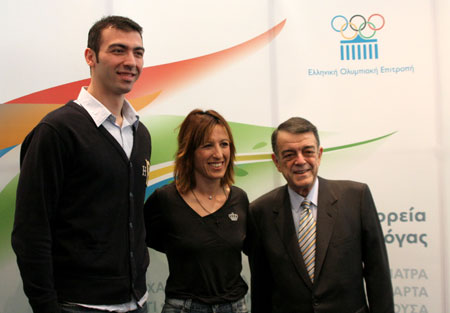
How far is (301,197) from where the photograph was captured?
204 cm

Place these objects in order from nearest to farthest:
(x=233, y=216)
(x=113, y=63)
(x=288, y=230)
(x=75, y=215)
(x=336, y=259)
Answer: (x=75, y=215) → (x=113, y=63) → (x=336, y=259) → (x=288, y=230) → (x=233, y=216)

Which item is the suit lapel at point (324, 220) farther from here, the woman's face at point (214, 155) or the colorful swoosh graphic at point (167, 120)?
the colorful swoosh graphic at point (167, 120)

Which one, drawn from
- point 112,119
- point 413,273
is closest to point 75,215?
point 112,119

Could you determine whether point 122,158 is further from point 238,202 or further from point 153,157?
point 153,157

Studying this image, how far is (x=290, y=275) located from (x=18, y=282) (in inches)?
79.9

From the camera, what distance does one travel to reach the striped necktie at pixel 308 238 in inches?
75.7

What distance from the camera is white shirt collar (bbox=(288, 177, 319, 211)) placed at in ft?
6.60

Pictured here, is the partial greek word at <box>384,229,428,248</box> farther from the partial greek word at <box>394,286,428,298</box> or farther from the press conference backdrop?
the partial greek word at <box>394,286,428,298</box>

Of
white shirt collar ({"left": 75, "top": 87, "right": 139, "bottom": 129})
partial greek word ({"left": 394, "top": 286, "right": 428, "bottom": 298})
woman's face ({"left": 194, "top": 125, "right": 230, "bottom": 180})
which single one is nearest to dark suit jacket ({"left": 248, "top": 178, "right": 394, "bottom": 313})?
woman's face ({"left": 194, "top": 125, "right": 230, "bottom": 180})

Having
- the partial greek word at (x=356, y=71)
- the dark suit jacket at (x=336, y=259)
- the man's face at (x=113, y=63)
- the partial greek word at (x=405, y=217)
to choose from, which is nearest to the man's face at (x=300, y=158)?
the dark suit jacket at (x=336, y=259)

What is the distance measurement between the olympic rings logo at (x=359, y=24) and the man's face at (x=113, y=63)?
66.2 inches

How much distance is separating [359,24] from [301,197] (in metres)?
1.53

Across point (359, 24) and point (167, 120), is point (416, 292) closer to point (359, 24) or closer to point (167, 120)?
point (359, 24)

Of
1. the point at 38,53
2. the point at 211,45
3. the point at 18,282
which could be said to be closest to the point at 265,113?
the point at 211,45
